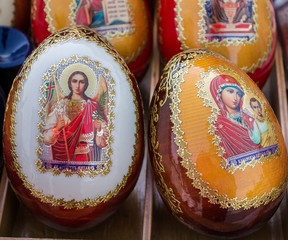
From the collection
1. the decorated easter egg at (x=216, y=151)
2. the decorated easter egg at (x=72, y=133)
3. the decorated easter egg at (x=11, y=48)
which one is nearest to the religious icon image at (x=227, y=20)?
the decorated easter egg at (x=216, y=151)

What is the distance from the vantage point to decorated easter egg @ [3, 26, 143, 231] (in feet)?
3.12

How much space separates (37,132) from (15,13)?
532 millimetres

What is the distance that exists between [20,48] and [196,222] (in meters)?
0.65

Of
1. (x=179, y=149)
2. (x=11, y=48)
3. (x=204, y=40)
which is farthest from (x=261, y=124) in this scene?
(x=11, y=48)

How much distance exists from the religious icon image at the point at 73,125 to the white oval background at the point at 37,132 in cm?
2

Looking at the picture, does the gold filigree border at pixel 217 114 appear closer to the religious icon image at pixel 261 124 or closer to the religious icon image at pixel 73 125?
the religious icon image at pixel 261 124

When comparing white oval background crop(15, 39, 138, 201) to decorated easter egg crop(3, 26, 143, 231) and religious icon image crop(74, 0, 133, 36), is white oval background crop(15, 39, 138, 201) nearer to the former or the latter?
decorated easter egg crop(3, 26, 143, 231)

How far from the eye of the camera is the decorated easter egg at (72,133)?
950mm

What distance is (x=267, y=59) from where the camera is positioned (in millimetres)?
1202

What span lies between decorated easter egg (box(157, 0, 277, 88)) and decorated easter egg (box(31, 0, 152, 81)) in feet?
0.28

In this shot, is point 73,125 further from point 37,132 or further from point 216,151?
point 216,151

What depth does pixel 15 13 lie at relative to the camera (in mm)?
1356

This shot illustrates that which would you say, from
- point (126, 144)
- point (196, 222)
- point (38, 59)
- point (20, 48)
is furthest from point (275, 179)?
point (20, 48)

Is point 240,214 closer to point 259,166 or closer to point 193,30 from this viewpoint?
point 259,166
